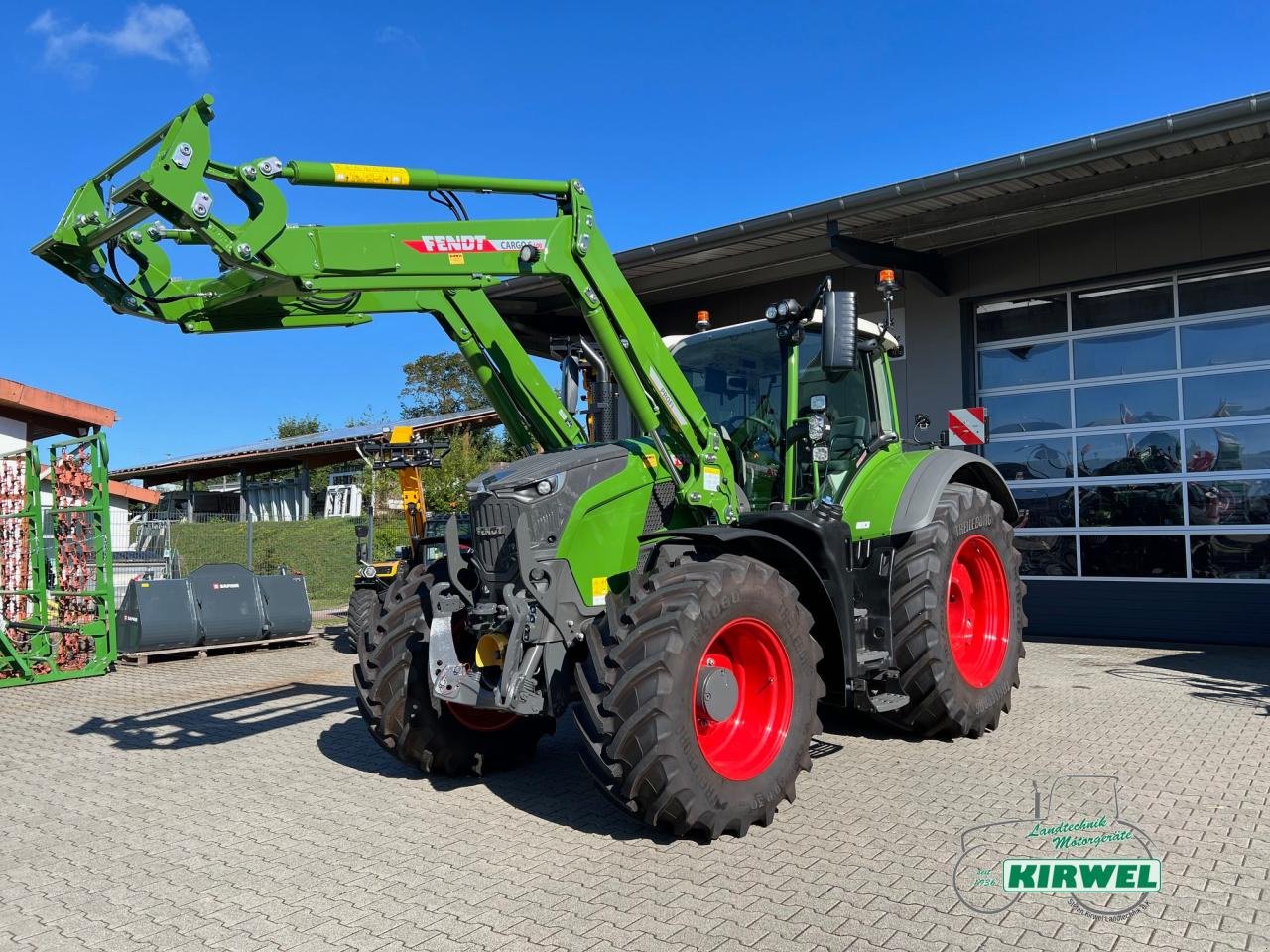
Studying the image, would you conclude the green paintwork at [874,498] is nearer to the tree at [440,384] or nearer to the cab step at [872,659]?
the cab step at [872,659]

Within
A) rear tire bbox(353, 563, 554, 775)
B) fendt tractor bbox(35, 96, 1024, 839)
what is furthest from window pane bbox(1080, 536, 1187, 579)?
rear tire bbox(353, 563, 554, 775)

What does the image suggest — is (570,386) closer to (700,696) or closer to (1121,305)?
(700,696)

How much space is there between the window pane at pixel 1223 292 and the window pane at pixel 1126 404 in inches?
34.3

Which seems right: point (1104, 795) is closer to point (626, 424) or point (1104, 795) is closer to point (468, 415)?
point (626, 424)

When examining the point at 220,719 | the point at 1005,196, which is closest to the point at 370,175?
the point at 220,719

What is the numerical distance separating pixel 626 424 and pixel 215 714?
4.45 m

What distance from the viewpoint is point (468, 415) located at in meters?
27.6

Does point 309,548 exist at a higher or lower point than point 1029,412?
lower

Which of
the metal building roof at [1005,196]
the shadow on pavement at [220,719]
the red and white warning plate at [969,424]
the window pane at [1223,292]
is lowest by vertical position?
the shadow on pavement at [220,719]

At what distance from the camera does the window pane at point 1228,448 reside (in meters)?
10.4

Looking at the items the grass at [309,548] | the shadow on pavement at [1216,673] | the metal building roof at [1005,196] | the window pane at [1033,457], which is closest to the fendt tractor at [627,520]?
the shadow on pavement at [1216,673]

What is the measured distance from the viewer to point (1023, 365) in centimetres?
1209

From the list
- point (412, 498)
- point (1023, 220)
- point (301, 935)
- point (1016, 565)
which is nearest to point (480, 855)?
point (301, 935)

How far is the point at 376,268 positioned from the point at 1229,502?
958cm
